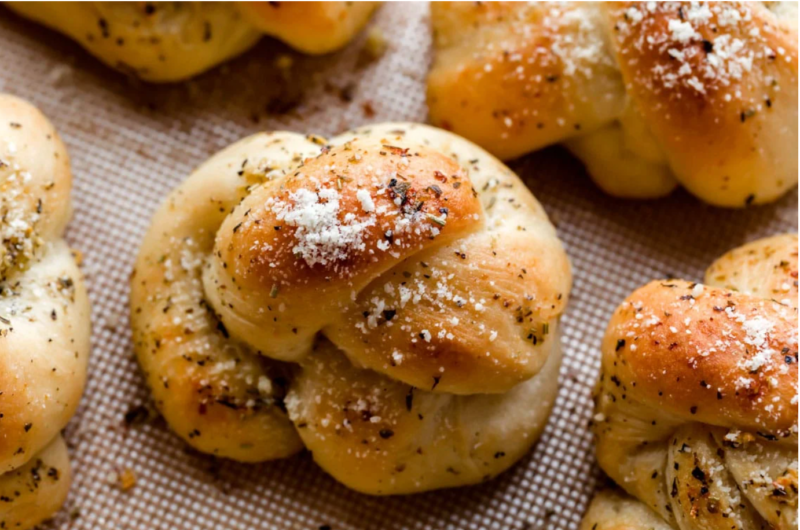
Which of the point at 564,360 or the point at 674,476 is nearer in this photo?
the point at 674,476

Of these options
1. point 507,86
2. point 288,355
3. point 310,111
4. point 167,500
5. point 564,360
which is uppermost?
point 507,86

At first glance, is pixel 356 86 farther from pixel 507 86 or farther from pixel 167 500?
pixel 167 500

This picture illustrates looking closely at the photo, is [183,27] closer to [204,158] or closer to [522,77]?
[204,158]

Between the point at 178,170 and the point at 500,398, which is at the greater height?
the point at 178,170

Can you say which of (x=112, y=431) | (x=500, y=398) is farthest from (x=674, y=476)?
(x=112, y=431)

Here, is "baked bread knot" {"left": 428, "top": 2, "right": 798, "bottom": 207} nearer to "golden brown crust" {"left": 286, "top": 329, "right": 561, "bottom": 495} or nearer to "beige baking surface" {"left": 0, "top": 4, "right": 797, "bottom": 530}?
"beige baking surface" {"left": 0, "top": 4, "right": 797, "bottom": 530}

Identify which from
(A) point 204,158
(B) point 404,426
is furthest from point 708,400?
(A) point 204,158

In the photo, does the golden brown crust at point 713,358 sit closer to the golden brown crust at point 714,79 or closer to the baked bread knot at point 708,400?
the baked bread knot at point 708,400
